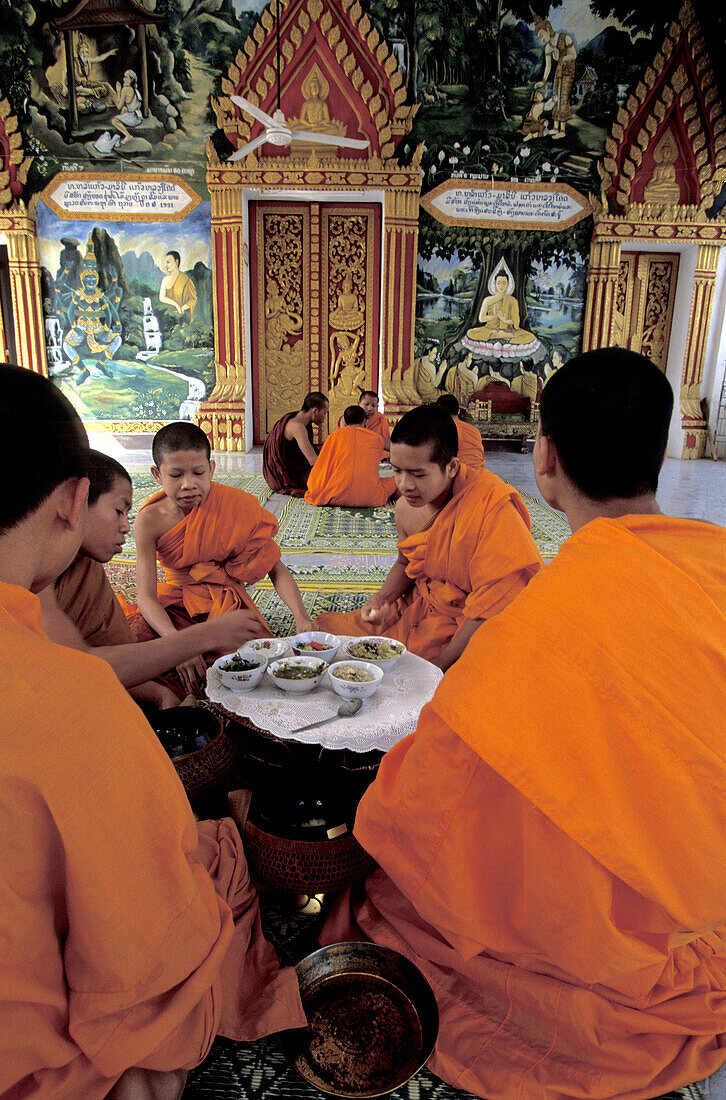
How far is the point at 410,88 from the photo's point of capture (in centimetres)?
1112

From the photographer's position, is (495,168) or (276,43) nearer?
(276,43)

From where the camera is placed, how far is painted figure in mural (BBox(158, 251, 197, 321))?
38.0 feet

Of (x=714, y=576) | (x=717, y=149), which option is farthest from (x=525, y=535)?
(x=717, y=149)

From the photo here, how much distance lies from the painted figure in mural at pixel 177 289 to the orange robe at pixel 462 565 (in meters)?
9.70

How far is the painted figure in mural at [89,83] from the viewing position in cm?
1088

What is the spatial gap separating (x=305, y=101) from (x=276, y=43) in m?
0.90

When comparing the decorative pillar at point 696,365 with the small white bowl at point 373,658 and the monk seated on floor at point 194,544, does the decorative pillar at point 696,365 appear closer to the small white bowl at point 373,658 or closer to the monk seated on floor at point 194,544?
the monk seated on floor at point 194,544

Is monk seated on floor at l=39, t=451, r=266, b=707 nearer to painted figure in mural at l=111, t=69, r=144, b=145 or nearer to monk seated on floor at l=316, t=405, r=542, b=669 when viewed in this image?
monk seated on floor at l=316, t=405, r=542, b=669

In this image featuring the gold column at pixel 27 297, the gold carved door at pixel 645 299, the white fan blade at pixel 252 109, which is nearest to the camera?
the white fan blade at pixel 252 109

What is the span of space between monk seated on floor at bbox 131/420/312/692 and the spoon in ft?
3.64

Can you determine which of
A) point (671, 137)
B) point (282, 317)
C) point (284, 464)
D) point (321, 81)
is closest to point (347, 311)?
point (282, 317)

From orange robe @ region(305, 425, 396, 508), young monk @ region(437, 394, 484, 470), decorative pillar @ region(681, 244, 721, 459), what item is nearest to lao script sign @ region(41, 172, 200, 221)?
orange robe @ region(305, 425, 396, 508)

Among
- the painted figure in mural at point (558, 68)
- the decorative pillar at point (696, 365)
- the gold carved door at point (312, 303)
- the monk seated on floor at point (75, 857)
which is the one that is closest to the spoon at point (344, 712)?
the monk seated on floor at point (75, 857)

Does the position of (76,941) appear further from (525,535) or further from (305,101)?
(305,101)
